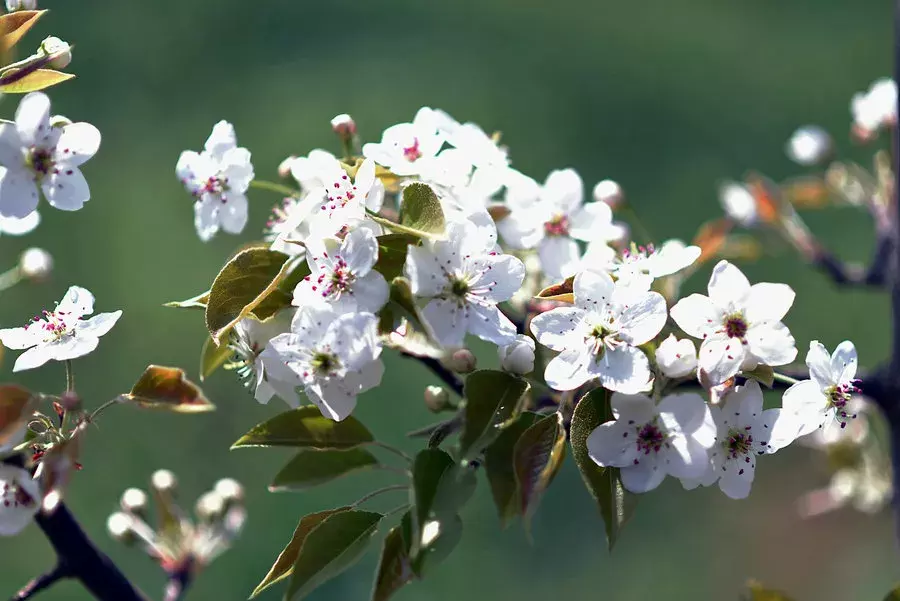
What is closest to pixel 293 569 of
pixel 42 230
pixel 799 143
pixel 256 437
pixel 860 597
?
pixel 256 437

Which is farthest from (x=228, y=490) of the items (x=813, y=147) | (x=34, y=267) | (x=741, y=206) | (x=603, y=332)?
(x=813, y=147)

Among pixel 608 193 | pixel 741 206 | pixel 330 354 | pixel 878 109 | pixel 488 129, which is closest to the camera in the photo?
pixel 330 354

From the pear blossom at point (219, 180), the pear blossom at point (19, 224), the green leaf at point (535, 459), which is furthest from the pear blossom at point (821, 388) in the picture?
the pear blossom at point (19, 224)

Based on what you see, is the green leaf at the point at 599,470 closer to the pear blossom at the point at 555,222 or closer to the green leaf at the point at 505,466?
the green leaf at the point at 505,466

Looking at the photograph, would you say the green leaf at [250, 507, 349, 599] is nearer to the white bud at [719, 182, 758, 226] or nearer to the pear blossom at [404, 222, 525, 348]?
the pear blossom at [404, 222, 525, 348]

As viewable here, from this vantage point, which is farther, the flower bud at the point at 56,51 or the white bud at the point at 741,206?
the white bud at the point at 741,206

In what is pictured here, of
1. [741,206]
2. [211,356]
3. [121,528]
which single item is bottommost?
[121,528]

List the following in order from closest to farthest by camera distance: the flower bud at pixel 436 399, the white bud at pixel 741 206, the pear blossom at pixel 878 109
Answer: the flower bud at pixel 436 399 → the pear blossom at pixel 878 109 → the white bud at pixel 741 206

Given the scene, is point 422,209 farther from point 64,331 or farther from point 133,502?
point 133,502

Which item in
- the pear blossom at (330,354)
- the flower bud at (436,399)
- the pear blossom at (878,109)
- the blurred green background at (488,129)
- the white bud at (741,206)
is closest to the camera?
the pear blossom at (330,354)
